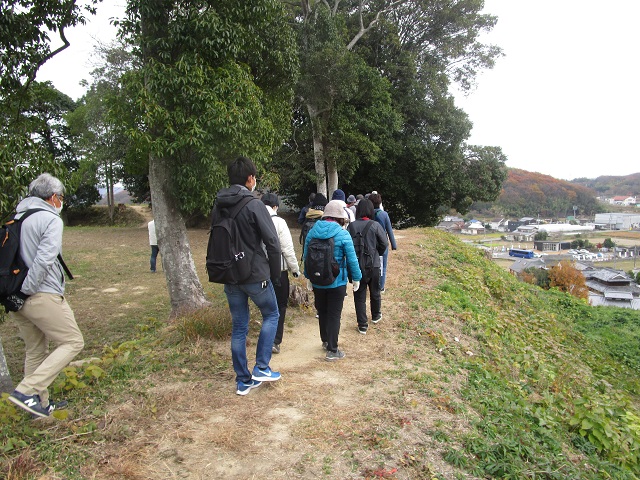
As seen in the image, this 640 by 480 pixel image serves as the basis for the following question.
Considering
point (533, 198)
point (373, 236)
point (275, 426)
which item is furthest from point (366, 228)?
point (533, 198)

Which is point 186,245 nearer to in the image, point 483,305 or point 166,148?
point 166,148

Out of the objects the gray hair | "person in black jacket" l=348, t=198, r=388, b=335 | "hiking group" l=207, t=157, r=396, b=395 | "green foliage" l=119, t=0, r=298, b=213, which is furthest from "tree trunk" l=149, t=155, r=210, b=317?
the gray hair

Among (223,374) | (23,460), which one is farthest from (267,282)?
(23,460)

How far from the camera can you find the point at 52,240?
10.6 feet

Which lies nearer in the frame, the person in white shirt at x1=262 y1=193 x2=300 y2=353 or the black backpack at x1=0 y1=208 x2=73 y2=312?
the black backpack at x1=0 y1=208 x2=73 y2=312

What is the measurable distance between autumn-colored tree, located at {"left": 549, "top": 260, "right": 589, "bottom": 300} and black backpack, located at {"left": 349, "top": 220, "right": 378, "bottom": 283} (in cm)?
3572

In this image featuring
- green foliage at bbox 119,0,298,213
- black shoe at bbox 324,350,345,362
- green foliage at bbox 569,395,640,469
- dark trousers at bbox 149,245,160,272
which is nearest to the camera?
green foliage at bbox 569,395,640,469

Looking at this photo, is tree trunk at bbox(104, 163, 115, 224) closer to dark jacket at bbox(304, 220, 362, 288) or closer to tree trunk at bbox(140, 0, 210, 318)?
tree trunk at bbox(140, 0, 210, 318)

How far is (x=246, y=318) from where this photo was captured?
148 inches

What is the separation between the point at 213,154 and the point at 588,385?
6.61m

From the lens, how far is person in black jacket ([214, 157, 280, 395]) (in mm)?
3531

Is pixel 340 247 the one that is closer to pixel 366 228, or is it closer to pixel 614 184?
pixel 366 228

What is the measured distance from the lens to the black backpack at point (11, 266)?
3143 mm

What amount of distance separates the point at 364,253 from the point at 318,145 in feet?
41.5
